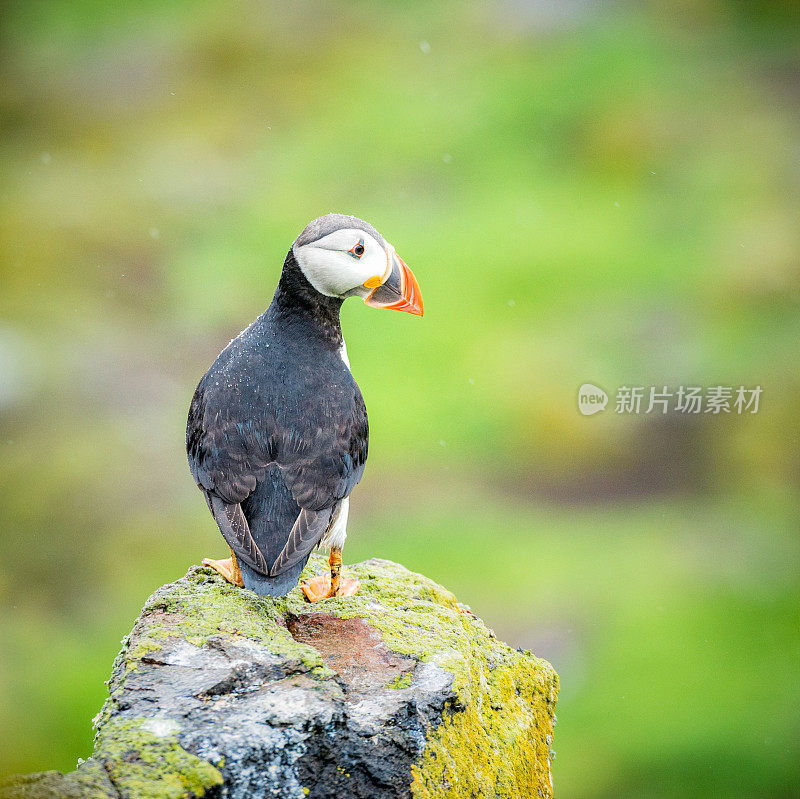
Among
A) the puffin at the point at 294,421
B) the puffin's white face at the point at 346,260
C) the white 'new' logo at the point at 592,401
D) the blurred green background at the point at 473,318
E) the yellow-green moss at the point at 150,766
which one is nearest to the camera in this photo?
the yellow-green moss at the point at 150,766

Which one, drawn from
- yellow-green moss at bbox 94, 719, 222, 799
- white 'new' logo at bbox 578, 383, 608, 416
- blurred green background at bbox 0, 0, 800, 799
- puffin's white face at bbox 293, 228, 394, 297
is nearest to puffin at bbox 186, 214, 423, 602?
puffin's white face at bbox 293, 228, 394, 297

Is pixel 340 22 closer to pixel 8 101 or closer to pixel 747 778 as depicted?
pixel 8 101

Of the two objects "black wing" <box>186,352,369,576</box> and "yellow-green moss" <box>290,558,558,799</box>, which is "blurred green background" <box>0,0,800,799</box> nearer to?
"yellow-green moss" <box>290,558,558,799</box>

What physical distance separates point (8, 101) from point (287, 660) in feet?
47.1

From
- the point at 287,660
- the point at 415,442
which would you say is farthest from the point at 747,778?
the point at 287,660

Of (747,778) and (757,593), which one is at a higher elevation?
(757,593)

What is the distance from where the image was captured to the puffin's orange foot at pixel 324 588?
4.29 metres

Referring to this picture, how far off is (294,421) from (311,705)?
123 centimetres

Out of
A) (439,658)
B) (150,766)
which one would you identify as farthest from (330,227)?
(150,766)

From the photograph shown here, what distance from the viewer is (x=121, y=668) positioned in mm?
3631

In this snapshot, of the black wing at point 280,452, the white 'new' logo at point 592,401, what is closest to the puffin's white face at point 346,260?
the black wing at point 280,452

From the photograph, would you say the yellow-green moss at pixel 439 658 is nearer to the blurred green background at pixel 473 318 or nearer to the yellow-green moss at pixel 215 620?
the yellow-green moss at pixel 215 620

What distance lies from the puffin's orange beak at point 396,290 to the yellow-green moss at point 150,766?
1.96 metres

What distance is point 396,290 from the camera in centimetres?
438
